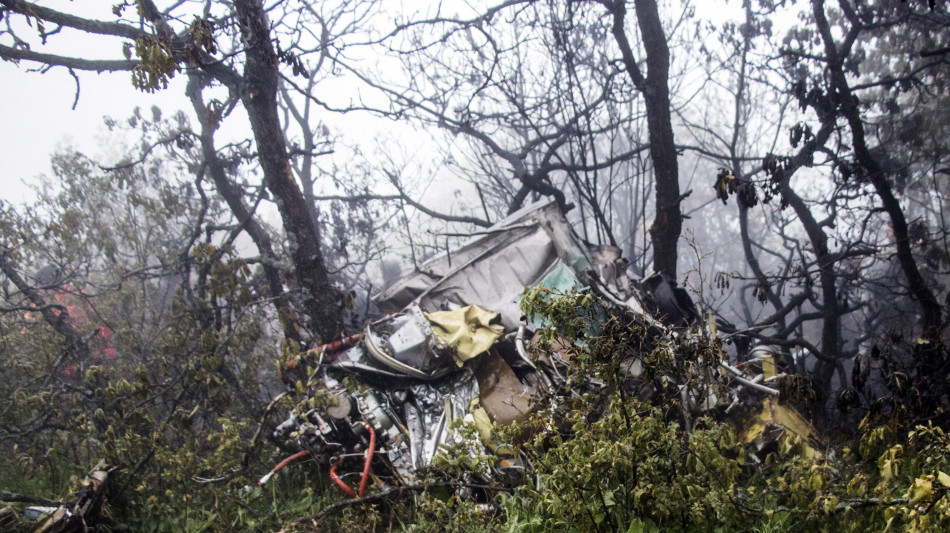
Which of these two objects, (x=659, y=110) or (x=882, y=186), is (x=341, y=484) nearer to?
(x=659, y=110)

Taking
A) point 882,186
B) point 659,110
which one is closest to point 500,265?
point 659,110

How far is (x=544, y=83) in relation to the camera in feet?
28.8

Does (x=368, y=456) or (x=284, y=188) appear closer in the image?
(x=368, y=456)

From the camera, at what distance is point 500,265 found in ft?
17.7

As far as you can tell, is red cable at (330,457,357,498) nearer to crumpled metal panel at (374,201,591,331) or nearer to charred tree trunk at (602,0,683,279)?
crumpled metal panel at (374,201,591,331)

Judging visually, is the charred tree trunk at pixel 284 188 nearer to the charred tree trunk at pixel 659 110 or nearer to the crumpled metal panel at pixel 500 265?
the crumpled metal panel at pixel 500 265

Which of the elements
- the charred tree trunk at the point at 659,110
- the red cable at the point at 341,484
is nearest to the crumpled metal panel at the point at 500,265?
the charred tree trunk at the point at 659,110

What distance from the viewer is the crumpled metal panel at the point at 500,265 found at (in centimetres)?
525

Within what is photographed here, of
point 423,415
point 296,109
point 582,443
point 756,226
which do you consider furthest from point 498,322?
point 756,226

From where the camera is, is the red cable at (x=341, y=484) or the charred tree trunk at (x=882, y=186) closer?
the red cable at (x=341, y=484)

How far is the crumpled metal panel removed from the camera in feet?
17.2

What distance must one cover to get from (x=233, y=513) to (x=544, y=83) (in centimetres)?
744

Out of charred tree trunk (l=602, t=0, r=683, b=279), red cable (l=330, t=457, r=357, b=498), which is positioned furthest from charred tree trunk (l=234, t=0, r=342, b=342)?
charred tree trunk (l=602, t=0, r=683, b=279)

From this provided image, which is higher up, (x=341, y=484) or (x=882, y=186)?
(x=882, y=186)
